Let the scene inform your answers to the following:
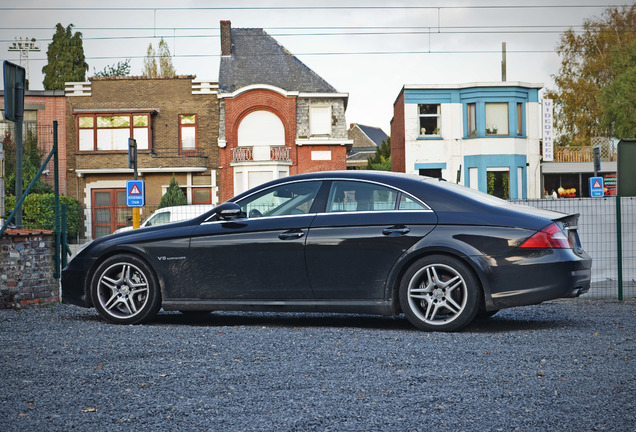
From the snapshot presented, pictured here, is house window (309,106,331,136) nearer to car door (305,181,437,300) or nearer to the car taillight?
car door (305,181,437,300)

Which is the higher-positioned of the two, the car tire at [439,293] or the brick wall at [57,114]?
the brick wall at [57,114]

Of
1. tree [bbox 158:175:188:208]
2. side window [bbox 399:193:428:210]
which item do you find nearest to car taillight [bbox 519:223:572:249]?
side window [bbox 399:193:428:210]

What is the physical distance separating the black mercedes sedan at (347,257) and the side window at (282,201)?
1cm

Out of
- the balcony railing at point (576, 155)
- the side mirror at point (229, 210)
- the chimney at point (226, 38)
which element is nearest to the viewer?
the side mirror at point (229, 210)

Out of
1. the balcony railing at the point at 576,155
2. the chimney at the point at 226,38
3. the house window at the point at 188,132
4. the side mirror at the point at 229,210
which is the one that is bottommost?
the side mirror at the point at 229,210

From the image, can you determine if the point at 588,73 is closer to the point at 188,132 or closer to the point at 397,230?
the point at 188,132

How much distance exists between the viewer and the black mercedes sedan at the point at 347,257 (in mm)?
6992

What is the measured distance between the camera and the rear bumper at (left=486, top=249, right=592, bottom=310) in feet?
22.7

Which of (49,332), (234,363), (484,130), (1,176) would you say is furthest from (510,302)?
(484,130)

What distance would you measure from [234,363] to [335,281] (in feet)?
6.50

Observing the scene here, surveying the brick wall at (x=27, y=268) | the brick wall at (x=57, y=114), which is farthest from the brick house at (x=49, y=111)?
the brick wall at (x=27, y=268)

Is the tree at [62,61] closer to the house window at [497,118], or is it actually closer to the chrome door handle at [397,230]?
the house window at [497,118]

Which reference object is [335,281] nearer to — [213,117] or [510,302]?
[510,302]

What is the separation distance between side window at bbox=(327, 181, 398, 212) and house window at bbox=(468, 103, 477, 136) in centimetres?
3622
